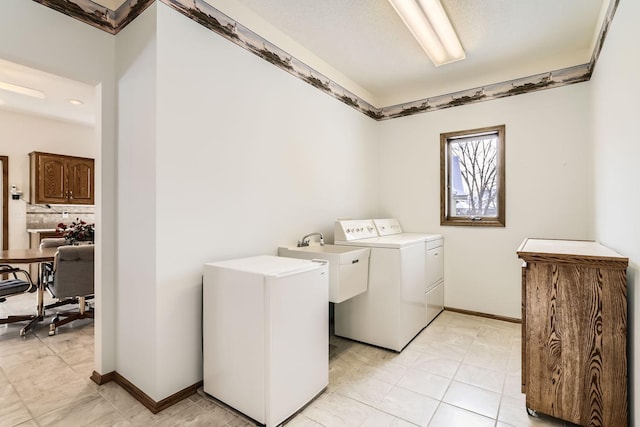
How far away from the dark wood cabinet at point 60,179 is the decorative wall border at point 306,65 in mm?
4078

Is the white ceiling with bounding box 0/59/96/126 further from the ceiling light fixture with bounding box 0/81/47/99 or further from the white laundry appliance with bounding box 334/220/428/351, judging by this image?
the white laundry appliance with bounding box 334/220/428/351

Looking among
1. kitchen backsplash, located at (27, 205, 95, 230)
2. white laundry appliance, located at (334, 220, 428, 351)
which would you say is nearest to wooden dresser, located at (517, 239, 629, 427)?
white laundry appliance, located at (334, 220, 428, 351)

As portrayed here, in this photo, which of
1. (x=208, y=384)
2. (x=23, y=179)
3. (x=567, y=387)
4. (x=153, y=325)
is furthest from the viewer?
(x=23, y=179)

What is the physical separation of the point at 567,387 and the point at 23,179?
7008 millimetres

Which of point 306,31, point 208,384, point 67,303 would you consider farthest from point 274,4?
point 67,303

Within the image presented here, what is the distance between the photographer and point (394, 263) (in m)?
2.64

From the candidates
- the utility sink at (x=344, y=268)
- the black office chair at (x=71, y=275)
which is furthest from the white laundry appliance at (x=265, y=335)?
the black office chair at (x=71, y=275)

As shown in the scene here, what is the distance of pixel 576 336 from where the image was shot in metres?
1.65

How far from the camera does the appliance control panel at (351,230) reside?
9.60ft

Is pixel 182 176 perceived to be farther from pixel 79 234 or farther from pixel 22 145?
pixel 22 145

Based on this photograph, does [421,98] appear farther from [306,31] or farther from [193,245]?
[193,245]

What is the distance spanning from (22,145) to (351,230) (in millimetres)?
5443

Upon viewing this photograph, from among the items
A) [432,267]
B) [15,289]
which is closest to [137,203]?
[15,289]

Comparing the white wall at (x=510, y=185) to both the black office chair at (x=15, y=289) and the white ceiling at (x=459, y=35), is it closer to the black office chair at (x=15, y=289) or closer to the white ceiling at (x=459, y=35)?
the white ceiling at (x=459, y=35)
